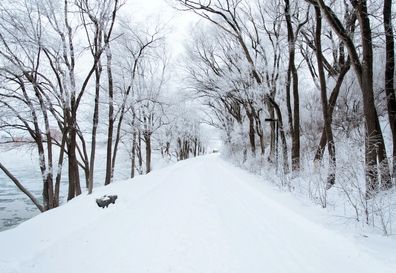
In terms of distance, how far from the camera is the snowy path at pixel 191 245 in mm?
3199

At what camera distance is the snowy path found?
3.20 meters

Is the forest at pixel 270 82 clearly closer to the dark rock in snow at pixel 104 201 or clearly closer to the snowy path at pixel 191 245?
the snowy path at pixel 191 245

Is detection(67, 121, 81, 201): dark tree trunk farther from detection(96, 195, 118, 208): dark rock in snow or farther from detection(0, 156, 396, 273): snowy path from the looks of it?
detection(0, 156, 396, 273): snowy path

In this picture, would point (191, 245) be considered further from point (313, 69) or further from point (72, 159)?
point (313, 69)

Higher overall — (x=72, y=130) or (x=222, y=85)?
(x=222, y=85)

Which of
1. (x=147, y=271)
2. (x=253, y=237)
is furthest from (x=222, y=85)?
(x=147, y=271)

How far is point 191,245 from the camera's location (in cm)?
383

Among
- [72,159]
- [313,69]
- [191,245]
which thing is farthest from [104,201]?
[313,69]

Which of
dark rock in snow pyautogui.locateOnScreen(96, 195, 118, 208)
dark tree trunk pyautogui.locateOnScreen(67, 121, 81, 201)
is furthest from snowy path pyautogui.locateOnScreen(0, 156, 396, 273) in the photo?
dark tree trunk pyautogui.locateOnScreen(67, 121, 81, 201)

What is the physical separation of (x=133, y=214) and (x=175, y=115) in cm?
2546

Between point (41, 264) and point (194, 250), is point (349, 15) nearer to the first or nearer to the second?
point (194, 250)

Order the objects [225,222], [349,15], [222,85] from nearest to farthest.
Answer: [225,222], [349,15], [222,85]

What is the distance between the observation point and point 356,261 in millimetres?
3178

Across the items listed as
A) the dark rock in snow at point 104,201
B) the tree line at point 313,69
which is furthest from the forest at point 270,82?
the dark rock in snow at point 104,201
